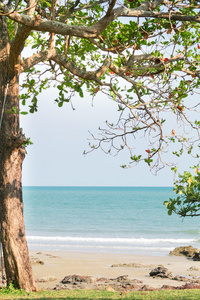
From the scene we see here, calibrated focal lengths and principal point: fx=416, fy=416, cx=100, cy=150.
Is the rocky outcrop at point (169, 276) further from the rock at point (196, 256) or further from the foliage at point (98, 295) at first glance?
the rock at point (196, 256)

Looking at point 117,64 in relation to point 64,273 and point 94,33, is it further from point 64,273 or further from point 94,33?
point 64,273

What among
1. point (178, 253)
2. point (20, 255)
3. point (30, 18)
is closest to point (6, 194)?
point (20, 255)

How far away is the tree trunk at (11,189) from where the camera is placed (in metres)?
8.79

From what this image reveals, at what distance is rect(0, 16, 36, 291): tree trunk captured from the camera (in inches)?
346

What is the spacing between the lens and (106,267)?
15.4 metres

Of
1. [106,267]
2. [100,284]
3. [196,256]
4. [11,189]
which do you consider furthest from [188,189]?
[196,256]

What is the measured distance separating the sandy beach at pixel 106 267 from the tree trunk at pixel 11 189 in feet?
7.25

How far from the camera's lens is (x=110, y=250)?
2186 cm

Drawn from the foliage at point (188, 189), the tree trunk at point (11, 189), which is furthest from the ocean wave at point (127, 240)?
the foliage at point (188, 189)

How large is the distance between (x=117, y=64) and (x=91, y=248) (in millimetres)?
14954

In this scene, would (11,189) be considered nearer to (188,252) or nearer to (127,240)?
(188,252)

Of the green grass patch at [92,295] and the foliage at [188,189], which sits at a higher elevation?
the foliage at [188,189]

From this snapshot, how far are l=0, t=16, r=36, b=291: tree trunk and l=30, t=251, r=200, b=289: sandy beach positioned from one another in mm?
2208

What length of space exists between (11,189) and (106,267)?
7.76 meters
